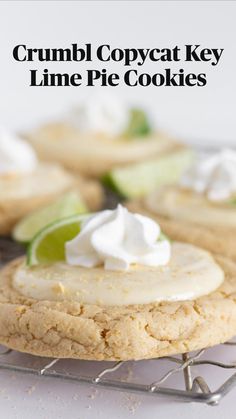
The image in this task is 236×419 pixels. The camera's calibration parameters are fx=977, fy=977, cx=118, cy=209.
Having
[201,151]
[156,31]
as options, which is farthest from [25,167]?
[156,31]

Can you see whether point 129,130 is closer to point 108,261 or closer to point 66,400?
point 108,261

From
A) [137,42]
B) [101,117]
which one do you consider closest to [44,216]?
[101,117]

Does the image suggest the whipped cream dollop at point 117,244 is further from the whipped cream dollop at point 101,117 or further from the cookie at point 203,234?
the whipped cream dollop at point 101,117

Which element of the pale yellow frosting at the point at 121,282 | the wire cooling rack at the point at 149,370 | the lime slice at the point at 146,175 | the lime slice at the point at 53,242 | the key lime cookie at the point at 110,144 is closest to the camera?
the wire cooling rack at the point at 149,370

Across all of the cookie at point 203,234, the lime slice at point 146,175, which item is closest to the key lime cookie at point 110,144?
the lime slice at point 146,175

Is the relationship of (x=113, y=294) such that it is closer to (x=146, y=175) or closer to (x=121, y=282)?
(x=121, y=282)
